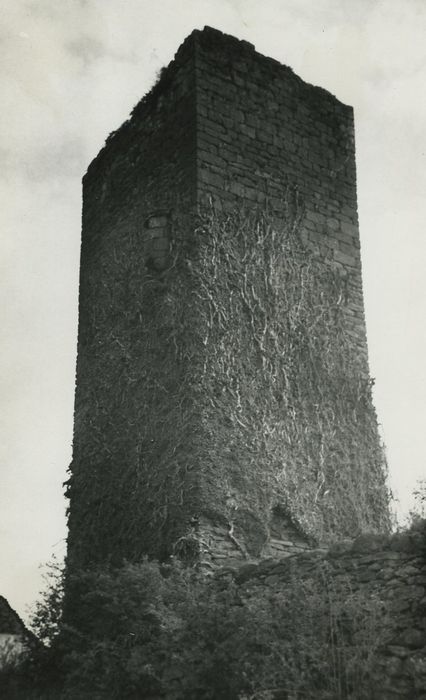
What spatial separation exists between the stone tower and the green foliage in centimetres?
84

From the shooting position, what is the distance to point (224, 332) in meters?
8.79

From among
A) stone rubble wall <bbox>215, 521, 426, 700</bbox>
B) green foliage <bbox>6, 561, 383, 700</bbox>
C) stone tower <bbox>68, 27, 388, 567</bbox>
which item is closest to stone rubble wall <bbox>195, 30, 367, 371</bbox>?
stone tower <bbox>68, 27, 388, 567</bbox>

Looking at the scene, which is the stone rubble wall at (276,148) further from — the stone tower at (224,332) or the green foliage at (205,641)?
the green foliage at (205,641)

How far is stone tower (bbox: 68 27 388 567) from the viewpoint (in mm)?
8367

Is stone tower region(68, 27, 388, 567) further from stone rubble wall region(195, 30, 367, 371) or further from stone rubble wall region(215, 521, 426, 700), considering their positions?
stone rubble wall region(215, 521, 426, 700)

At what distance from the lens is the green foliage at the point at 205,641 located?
559 centimetres

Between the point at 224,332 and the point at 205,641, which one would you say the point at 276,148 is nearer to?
the point at 224,332

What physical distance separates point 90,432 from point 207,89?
414 cm

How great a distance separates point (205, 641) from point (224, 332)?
3.43m

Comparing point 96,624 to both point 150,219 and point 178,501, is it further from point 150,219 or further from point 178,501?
point 150,219

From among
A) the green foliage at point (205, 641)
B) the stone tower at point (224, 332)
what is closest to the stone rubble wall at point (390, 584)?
the green foliage at point (205, 641)

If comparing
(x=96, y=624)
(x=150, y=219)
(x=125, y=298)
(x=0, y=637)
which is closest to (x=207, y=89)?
(x=150, y=219)

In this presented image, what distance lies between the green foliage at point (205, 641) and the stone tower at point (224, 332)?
84 centimetres

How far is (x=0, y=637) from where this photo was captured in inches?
372
